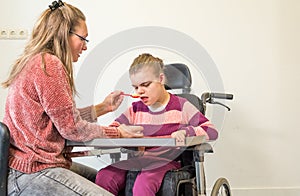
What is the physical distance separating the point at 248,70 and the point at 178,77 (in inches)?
28.1

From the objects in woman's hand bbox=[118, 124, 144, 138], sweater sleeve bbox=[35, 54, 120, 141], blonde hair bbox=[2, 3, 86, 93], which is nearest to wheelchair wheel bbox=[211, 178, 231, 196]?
woman's hand bbox=[118, 124, 144, 138]

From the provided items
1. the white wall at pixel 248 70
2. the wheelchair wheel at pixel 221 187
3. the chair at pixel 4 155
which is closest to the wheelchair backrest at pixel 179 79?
the wheelchair wheel at pixel 221 187

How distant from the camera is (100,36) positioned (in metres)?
2.20

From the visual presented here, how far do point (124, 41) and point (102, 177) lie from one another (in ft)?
3.66

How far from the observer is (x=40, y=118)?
3.35 feet

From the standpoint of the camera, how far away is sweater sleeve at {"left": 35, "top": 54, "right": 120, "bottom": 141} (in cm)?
101

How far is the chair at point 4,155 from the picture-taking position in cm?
94

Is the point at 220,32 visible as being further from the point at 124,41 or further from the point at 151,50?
the point at 124,41

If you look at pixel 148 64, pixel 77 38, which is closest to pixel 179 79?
pixel 148 64

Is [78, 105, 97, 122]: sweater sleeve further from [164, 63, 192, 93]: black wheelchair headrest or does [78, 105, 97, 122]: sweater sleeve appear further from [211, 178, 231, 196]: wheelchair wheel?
[211, 178, 231, 196]: wheelchair wheel

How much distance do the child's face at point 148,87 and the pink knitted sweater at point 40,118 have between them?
493 millimetres

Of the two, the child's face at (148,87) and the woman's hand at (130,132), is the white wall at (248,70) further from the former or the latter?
the woman's hand at (130,132)

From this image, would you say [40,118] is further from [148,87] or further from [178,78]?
[178,78]

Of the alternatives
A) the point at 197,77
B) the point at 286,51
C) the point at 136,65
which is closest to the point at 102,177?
the point at 136,65
